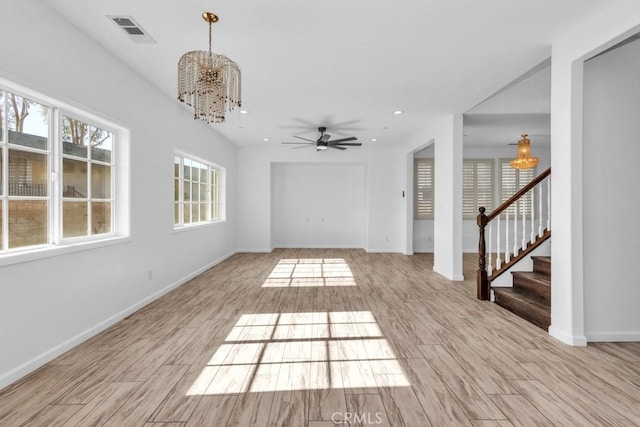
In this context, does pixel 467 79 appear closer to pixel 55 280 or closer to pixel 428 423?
pixel 428 423

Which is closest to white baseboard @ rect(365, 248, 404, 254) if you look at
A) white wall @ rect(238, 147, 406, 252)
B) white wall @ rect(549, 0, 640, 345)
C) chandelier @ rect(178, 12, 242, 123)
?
white wall @ rect(238, 147, 406, 252)

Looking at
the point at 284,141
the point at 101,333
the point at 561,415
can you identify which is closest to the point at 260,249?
the point at 284,141

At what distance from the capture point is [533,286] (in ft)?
13.0

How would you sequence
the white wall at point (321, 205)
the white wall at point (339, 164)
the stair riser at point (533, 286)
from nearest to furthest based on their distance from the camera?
the stair riser at point (533, 286)
the white wall at point (339, 164)
the white wall at point (321, 205)

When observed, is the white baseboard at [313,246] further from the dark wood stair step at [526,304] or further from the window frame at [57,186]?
the window frame at [57,186]

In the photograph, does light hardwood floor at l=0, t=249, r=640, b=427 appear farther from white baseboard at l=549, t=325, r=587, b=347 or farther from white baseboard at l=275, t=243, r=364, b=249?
white baseboard at l=275, t=243, r=364, b=249

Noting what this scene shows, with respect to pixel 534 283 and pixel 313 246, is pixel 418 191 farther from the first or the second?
pixel 534 283

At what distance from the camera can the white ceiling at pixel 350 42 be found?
2676 millimetres

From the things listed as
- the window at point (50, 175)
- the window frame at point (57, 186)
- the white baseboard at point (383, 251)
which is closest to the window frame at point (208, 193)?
the window frame at point (57, 186)

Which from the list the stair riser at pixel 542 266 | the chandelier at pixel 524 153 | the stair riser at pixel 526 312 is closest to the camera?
the stair riser at pixel 526 312

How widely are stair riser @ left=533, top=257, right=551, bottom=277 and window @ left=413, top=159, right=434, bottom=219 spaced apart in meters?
4.93

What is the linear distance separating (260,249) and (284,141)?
2.83 meters

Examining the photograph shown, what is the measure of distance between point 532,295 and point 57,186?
497 centimetres

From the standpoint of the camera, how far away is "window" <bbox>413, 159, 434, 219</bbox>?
9.12m
